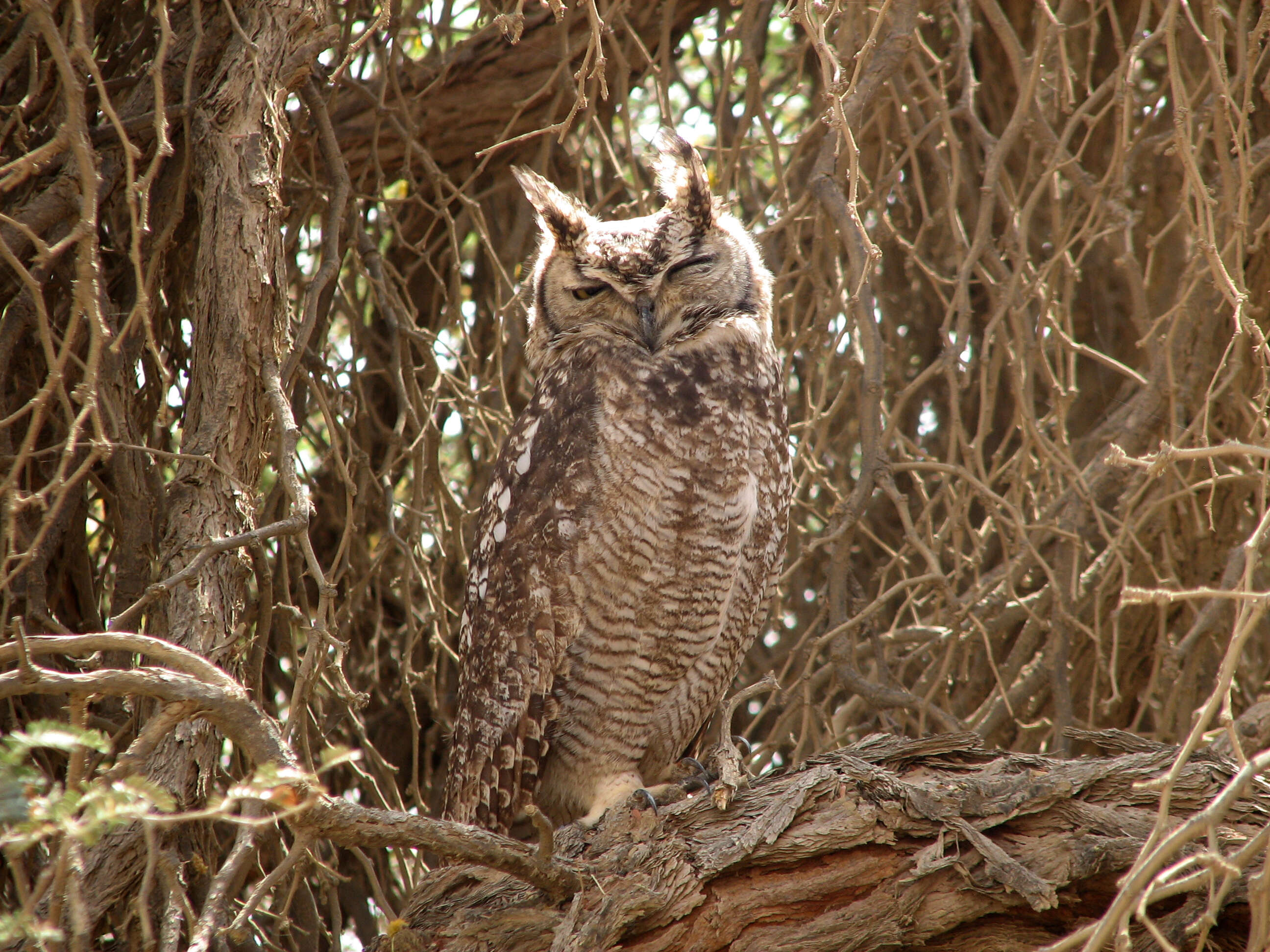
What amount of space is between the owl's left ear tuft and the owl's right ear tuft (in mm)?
236

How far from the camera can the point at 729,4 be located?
3293 millimetres

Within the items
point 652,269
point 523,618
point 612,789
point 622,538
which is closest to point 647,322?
point 652,269

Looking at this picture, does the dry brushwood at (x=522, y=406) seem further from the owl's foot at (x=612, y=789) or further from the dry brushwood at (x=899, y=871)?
the owl's foot at (x=612, y=789)

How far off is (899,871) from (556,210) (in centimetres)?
174

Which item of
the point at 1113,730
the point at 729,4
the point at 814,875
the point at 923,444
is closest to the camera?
the point at 814,875

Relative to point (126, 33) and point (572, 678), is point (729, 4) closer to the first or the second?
point (126, 33)

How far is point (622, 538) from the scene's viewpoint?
92.2 inches

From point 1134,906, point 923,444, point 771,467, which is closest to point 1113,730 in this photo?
point 771,467

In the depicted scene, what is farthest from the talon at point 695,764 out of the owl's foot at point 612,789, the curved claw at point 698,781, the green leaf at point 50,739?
the green leaf at point 50,739

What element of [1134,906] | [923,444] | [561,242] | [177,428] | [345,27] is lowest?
[1134,906]

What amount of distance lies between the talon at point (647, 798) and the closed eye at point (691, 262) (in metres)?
1.21

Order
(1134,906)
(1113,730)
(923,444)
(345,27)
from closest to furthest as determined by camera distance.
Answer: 1. (1134,906)
2. (1113,730)
3. (345,27)
4. (923,444)

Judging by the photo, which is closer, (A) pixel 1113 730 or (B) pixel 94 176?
(B) pixel 94 176

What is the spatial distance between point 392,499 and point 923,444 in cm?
172
